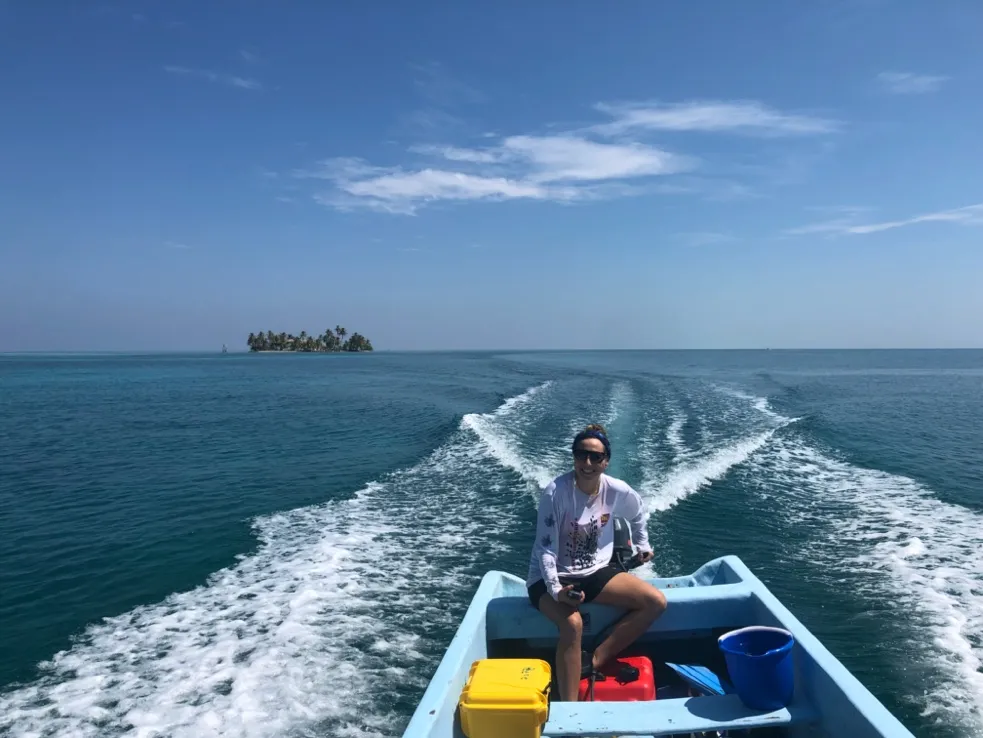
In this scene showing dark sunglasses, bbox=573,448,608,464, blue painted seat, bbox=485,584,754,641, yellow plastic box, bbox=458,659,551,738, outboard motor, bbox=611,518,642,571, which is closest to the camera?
yellow plastic box, bbox=458,659,551,738

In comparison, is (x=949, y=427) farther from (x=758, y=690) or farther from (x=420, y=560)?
(x=758, y=690)

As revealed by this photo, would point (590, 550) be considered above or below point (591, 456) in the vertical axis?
below

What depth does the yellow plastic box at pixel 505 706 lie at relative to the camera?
3918mm

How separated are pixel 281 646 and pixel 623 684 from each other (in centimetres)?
418

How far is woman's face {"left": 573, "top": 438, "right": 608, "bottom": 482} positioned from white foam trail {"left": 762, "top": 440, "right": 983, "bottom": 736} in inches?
163

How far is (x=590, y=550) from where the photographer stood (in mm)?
5203

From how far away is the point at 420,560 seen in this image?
991 cm

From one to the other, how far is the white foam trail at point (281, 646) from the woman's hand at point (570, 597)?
2.19 metres

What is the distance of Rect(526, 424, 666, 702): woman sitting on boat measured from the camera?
5.00 m

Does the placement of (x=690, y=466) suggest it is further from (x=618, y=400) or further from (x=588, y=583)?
(x=618, y=400)

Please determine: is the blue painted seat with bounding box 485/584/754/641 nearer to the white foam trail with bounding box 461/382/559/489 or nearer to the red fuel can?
the red fuel can

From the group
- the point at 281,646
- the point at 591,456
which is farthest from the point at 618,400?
the point at 591,456

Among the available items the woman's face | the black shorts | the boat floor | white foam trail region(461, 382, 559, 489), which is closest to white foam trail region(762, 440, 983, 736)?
the boat floor

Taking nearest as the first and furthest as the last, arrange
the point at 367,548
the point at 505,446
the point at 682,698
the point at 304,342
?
the point at 682,698, the point at 367,548, the point at 505,446, the point at 304,342
